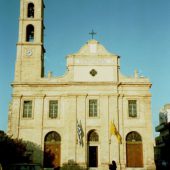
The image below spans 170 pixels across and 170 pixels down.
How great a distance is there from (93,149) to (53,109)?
16.8 ft

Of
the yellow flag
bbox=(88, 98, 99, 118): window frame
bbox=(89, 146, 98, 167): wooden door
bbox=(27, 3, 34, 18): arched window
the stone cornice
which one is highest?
bbox=(27, 3, 34, 18): arched window

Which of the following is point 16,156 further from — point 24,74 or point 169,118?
point 169,118

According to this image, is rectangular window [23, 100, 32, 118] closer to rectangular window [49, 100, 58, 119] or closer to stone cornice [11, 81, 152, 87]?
stone cornice [11, 81, 152, 87]

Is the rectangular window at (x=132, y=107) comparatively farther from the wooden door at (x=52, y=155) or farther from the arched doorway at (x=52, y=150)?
the wooden door at (x=52, y=155)

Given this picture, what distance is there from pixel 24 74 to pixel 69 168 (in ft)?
31.5

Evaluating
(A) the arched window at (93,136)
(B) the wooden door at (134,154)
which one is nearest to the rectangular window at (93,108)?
(A) the arched window at (93,136)

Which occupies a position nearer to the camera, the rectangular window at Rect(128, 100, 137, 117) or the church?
the church

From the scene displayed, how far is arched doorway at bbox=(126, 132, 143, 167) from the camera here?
101ft

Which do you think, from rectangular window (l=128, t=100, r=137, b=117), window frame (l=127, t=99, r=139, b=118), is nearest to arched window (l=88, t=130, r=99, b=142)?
window frame (l=127, t=99, r=139, b=118)

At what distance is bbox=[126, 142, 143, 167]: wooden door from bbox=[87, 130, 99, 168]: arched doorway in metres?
2.79

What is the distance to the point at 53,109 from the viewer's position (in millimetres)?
31969

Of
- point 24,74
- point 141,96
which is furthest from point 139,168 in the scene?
point 24,74

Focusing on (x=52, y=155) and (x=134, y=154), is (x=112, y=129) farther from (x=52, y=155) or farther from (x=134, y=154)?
(x=52, y=155)

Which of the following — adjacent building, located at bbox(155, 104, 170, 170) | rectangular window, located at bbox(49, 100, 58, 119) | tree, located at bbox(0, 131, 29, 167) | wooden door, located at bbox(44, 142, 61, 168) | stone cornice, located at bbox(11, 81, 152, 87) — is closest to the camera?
tree, located at bbox(0, 131, 29, 167)
